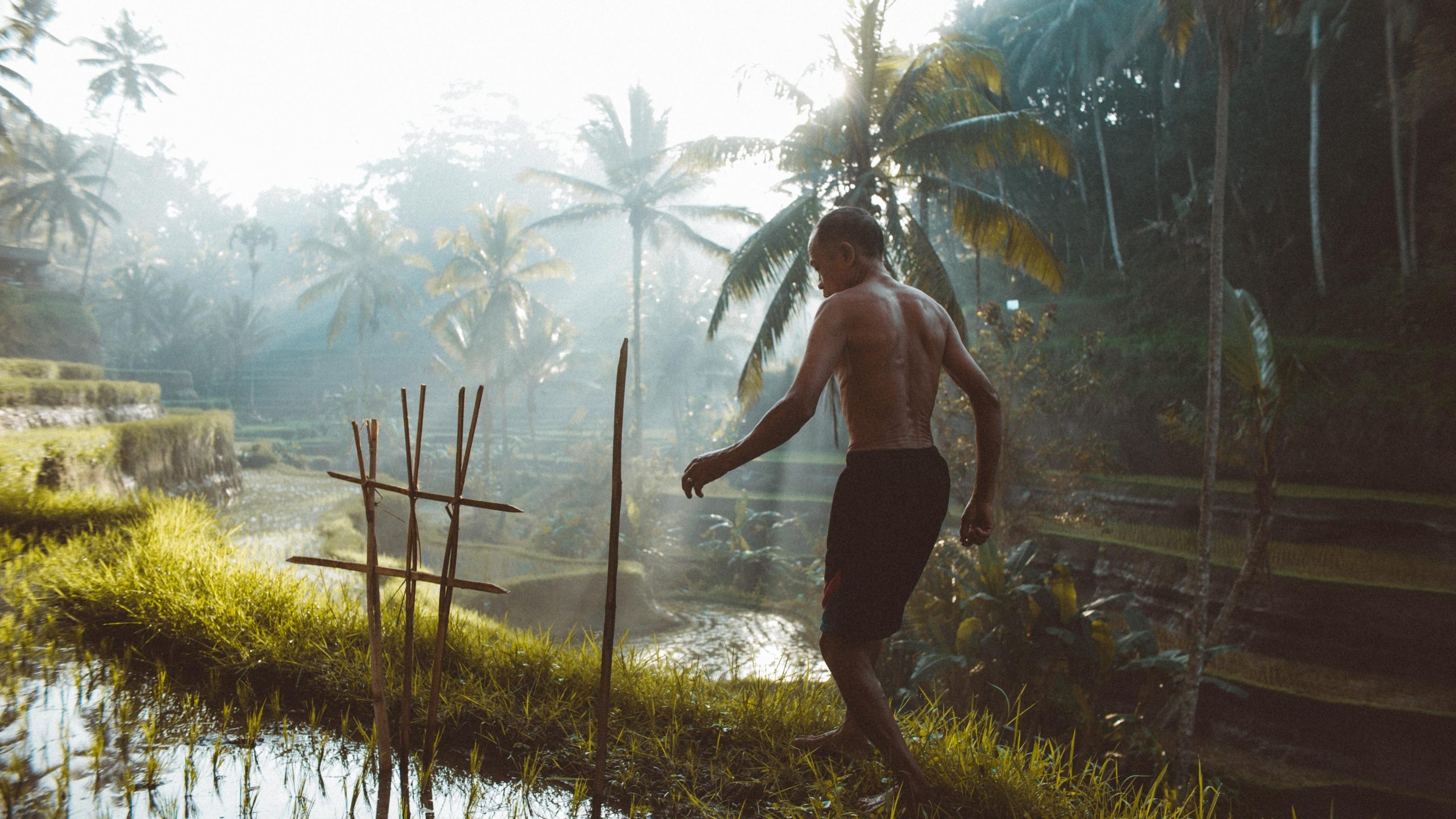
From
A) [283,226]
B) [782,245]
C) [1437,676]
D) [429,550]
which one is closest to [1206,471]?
[1437,676]

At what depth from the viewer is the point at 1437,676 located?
6.86 metres

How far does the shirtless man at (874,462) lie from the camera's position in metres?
2.04

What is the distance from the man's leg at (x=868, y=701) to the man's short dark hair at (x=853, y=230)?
3.39 ft

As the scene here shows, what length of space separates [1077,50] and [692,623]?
15.4 metres

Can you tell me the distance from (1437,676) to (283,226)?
183ft

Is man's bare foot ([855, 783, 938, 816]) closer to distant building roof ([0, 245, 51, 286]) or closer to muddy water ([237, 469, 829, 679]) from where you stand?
muddy water ([237, 469, 829, 679])

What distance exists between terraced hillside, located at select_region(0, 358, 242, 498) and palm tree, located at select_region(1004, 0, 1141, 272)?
58.3 ft

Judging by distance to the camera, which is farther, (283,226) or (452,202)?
(283,226)

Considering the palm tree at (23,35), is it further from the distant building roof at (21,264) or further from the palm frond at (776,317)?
the palm frond at (776,317)

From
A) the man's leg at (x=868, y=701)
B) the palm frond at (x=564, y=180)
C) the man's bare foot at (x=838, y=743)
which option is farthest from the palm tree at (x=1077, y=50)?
the man's leg at (x=868, y=701)

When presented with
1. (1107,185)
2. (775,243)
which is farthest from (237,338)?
(1107,185)

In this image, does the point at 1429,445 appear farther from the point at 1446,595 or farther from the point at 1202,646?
the point at 1202,646

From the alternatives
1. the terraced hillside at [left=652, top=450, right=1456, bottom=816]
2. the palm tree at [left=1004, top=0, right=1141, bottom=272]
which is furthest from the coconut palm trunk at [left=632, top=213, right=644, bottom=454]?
the terraced hillside at [left=652, top=450, right=1456, bottom=816]

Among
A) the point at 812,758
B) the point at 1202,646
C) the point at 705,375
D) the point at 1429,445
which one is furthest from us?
the point at 705,375
